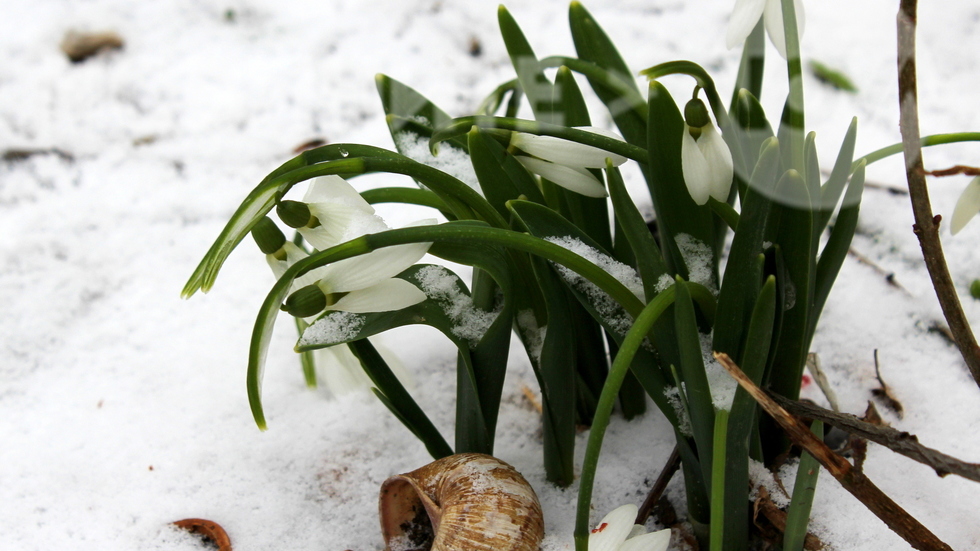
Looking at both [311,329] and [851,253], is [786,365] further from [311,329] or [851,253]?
[851,253]

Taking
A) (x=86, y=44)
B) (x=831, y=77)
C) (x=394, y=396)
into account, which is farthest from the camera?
(x=86, y=44)

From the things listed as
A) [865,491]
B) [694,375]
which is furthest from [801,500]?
[694,375]

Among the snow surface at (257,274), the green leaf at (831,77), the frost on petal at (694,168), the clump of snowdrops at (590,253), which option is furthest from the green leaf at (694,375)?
the green leaf at (831,77)

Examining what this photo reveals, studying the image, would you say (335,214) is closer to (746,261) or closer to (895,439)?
(746,261)

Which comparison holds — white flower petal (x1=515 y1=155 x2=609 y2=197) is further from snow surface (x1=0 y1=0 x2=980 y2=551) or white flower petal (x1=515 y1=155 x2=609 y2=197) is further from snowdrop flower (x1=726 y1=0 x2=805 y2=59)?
snow surface (x1=0 y1=0 x2=980 y2=551)

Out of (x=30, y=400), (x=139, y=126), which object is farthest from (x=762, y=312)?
(x=139, y=126)

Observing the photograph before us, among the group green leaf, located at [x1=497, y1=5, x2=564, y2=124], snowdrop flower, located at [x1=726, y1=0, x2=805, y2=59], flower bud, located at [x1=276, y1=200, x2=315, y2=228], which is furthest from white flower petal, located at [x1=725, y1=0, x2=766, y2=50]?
flower bud, located at [x1=276, y1=200, x2=315, y2=228]
